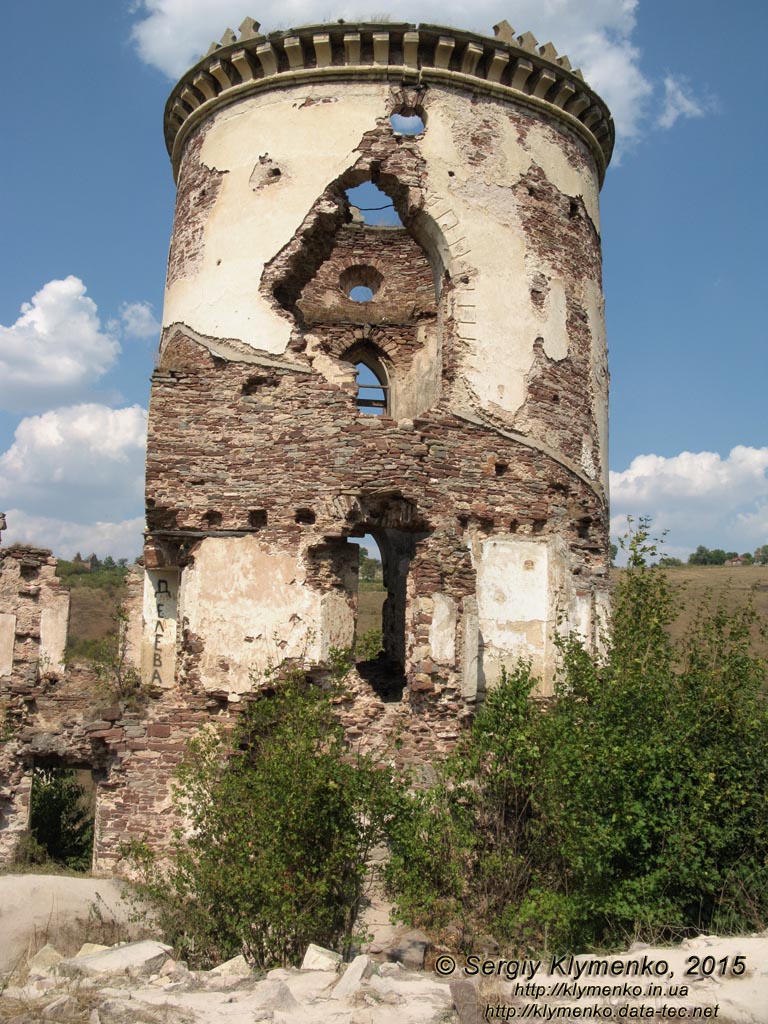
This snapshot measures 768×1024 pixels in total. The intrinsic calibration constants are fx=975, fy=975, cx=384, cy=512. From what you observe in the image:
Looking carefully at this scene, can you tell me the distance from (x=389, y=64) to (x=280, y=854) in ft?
25.7

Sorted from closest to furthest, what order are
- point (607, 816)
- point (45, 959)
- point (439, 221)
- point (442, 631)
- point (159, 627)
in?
point (45, 959)
point (607, 816)
point (442, 631)
point (439, 221)
point (159, 627)

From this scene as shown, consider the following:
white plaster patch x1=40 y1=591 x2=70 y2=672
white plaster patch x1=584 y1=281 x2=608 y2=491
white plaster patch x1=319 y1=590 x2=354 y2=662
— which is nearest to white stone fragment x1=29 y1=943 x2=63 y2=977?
white plaster patch x1=319 y1=590 x2=354 y2=662

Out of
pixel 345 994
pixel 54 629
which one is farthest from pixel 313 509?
pixel 54 629

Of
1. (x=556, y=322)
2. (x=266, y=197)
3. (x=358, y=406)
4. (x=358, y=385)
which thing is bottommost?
(x=358, y=406)

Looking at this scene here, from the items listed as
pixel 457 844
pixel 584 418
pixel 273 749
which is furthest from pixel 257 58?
pixel 457 844

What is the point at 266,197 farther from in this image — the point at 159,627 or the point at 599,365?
the point at 159,627

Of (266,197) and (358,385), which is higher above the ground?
(266,197)

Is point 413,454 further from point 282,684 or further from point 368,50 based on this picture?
point 368,50

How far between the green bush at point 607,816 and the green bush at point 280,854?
436mm

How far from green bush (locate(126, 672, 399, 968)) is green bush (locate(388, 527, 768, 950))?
44cm

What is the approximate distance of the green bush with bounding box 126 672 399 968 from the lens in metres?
6.86

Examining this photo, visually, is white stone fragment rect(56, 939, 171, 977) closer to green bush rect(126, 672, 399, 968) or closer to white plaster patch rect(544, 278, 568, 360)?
green bush rect(126, 672, 399, 968)

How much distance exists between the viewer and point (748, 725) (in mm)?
7652

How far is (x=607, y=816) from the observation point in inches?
284
